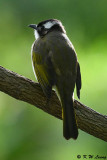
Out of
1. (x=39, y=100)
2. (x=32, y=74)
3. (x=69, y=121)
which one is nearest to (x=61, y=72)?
(x=39, y=100)

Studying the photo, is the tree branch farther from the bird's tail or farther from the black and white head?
the black and white head

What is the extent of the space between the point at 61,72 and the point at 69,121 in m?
0.60

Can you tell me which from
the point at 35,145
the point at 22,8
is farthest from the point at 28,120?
the point at 22,8

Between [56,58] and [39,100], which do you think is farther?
[56,58]

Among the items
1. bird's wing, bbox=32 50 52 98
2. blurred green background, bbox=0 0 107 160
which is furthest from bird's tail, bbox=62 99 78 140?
blurred green background, bbox=0 0 107 160

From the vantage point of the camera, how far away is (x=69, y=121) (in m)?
5.33

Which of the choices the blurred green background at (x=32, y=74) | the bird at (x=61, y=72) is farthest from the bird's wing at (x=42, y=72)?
the blurred green background at (x=32, y=74)

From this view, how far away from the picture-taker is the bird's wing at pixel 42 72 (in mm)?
5418

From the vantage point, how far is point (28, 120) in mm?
6590

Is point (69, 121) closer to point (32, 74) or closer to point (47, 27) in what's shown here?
point (47, 27)

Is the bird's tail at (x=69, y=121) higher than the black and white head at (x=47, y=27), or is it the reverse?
the black and white head at (x=47, y=27)

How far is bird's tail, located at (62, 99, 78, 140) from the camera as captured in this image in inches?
210

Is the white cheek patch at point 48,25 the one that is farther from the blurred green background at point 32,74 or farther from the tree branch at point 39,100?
the tree branch at point 39,100

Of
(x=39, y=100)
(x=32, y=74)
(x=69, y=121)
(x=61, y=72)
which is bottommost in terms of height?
(x=32, y=74)
